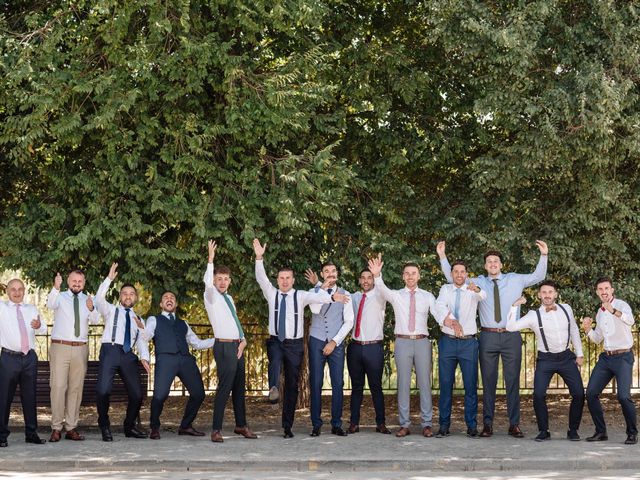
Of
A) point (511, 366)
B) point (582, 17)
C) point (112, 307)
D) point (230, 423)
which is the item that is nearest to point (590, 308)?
point (511, 366)

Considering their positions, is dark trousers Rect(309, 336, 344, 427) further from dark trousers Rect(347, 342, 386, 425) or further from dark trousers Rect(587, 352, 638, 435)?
dark trousers Rect(587, 352, 638, 435)

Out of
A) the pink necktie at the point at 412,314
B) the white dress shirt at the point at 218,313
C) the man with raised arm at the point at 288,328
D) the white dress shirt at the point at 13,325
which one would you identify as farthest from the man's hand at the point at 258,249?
the white dress shirt at the point at 13,325

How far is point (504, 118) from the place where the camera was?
13.3m

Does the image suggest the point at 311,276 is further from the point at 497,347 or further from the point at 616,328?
the point at 616,328

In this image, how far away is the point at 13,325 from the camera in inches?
452

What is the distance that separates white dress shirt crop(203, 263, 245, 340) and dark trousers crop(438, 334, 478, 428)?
2.54 metres

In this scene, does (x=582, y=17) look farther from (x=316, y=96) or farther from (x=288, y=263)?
(x=288, y=263)

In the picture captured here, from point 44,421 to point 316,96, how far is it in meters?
6.06

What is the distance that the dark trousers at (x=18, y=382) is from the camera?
1140cm

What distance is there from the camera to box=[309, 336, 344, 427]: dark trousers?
12180 mm

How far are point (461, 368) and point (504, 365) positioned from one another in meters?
0.52

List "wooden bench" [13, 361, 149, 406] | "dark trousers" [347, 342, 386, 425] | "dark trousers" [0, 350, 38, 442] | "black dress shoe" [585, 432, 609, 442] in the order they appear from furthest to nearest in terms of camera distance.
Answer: "wooden bench" [13, 361, 149, 406], "dark trousers" [347, 342, 386, 425], "black dress shoe" [585, 432, 609, 442], "dark trousers" [0, 350, 38, 442]

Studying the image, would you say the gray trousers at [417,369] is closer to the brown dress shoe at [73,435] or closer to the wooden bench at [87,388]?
the wooden bench at [87,388]

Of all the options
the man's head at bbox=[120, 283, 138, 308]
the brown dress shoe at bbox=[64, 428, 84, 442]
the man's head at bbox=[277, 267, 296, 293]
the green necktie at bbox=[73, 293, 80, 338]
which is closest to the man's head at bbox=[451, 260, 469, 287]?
the man's head at bbox=[277, 267, 296, 293]
